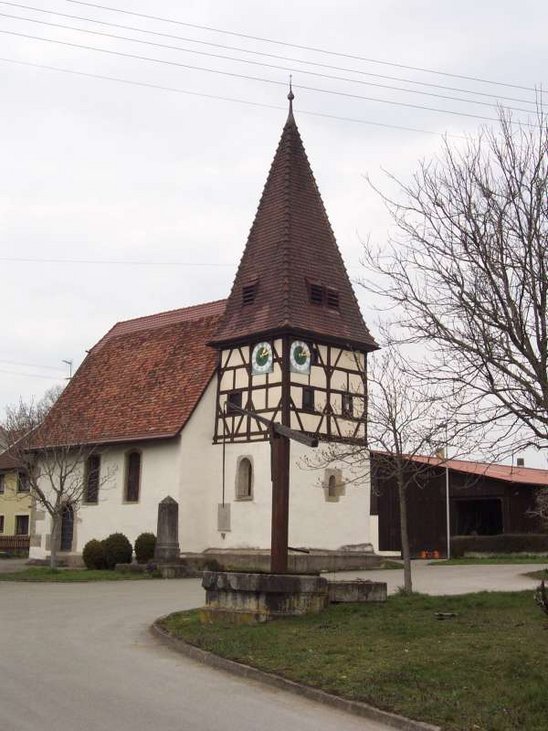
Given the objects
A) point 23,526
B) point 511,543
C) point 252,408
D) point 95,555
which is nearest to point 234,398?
point 252,408

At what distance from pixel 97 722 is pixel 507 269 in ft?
24.2

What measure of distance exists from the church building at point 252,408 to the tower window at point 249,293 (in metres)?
0.06

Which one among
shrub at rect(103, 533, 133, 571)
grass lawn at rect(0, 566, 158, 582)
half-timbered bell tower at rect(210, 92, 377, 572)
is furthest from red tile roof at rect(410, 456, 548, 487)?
→ grass lawn at rect(0, 566, 158, 582)

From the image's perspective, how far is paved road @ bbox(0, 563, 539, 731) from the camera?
27.9ft

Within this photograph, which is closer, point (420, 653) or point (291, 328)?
point (420, 653)

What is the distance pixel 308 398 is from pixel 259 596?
16780mm

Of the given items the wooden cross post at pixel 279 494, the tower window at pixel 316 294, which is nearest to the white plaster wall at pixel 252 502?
the tower window at pixel 316 294

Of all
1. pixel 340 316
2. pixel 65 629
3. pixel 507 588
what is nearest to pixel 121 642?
pixel 65 629

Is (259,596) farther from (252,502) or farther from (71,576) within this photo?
(252,502)

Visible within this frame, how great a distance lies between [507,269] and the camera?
11875 millimetres

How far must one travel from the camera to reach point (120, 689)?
998 centimetres

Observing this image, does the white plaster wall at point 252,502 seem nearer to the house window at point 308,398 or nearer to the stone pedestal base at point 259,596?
the house window at point 308,398

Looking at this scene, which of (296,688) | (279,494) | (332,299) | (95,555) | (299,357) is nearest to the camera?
(296,688)

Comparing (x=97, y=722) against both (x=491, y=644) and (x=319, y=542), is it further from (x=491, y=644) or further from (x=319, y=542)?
(x=319, y=542)
